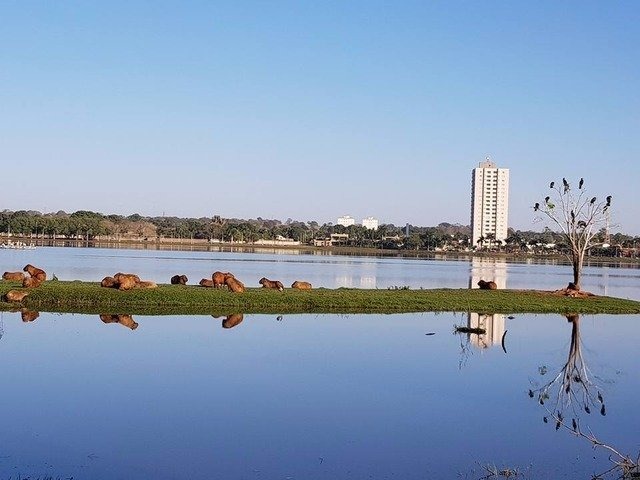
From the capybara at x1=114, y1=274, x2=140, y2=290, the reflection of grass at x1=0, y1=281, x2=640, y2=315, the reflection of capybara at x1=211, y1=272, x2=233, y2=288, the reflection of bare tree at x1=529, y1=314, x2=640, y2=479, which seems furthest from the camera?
the reflection of capybara at x1=211, y1=272, x2=233, y2=288

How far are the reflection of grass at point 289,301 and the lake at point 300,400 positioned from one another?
3.54 meters

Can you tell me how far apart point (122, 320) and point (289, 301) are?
900cm

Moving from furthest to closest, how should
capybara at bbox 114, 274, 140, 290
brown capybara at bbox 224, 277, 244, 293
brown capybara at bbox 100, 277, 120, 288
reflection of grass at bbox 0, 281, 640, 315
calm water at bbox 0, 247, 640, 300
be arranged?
1. calm water at bbox 0, 247, 640, 300
2. brown capybara at bbox 224, 277, 244, 293
3. brown capybara at bbox 100, 277, 120, 288
4. capybara at bbox 114, 274, 140, 290
5. reflection of grass at bbox 0, 281, 640, 315

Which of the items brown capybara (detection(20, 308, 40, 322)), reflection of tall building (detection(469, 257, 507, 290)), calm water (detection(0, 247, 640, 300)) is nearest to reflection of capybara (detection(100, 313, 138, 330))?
brown capybara (detection(20, 308, 40, 322))

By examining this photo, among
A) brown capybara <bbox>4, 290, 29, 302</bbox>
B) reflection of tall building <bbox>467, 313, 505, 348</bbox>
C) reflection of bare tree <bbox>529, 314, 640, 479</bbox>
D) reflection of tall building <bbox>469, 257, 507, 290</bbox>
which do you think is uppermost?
brown capybara <bbox>4, 290, 29, 302</bbox>

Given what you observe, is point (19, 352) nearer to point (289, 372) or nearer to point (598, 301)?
point (289, 372)

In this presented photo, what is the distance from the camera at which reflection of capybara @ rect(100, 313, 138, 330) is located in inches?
1148

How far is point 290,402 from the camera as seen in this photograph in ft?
58.0

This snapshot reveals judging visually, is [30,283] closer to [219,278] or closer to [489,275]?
[219,278]

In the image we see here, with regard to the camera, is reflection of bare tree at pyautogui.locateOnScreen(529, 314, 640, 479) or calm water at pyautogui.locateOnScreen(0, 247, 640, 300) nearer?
reflection of bare tree at pyautogui.locateOnScreen(529, 314, 640, 479)

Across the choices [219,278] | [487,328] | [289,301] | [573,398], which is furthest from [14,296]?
[573,398]

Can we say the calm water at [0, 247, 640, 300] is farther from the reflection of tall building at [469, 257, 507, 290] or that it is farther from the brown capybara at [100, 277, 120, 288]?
the brown capybara at [100, 277, 120, 288]

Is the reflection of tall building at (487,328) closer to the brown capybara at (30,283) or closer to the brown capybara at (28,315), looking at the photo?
the brown capybara at (28,315)

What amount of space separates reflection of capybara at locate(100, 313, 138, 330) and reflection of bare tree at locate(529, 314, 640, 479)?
14.1 meters
